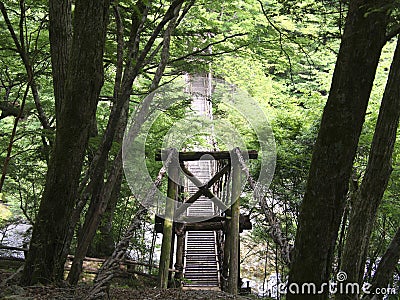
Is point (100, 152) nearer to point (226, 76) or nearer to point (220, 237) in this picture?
point (220, 237)

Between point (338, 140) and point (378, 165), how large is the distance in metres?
0.86

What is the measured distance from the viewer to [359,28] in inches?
77.7

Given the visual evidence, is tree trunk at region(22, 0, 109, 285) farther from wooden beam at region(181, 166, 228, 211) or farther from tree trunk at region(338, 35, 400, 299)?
wooden beam at region(181, 166, 228, 211)

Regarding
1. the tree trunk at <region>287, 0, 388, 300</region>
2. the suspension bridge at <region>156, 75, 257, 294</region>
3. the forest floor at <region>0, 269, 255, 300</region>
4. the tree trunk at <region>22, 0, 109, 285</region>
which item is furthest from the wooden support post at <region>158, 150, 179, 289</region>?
the tree trunk at <region>287, 0, 388, 300</region>

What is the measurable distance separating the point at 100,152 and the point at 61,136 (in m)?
0.33

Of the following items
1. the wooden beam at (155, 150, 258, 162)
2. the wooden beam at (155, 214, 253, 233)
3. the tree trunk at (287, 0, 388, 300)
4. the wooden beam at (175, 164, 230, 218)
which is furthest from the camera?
the wooden beam at (155, 214, 253, 233)

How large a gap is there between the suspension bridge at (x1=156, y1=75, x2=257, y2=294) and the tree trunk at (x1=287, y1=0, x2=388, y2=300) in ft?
9.28

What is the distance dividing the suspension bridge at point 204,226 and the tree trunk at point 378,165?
2.14m

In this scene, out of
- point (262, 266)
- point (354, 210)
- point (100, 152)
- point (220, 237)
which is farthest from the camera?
point (262, 266)

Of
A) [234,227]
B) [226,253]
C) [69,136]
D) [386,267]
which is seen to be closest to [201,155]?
[234,227]

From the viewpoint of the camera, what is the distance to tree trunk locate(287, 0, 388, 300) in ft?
6.40

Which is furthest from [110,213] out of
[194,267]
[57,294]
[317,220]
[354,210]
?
[317,220]

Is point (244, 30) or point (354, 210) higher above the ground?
point (244, 30)

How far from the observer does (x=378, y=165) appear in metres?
2.68
